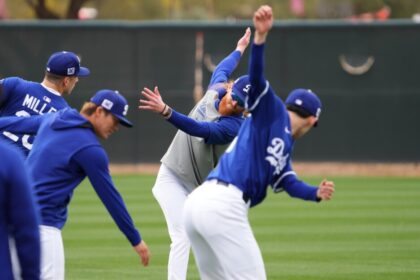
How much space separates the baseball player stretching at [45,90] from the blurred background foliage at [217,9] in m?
27.3

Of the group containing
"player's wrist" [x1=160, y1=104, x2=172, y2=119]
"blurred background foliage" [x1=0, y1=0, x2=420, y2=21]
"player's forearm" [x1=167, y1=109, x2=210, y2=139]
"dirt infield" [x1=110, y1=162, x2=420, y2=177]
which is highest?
"player's wrist" [x1=160, y1=104, x2=172, y2=119]

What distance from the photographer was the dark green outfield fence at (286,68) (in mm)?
23969

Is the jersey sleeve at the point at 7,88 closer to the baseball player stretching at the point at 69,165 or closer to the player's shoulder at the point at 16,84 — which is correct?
the player's shoulder at the point at 16,84

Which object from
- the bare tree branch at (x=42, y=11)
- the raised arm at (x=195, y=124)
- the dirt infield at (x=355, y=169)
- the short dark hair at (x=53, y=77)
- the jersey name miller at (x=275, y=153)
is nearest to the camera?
the jersey name miller at (x=275, y=153)

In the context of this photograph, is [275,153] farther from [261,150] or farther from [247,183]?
[247,183]

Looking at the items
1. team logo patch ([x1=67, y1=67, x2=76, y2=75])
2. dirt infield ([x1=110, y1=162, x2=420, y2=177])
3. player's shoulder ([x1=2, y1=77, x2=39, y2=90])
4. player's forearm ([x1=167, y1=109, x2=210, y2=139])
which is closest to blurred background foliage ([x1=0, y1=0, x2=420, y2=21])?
dirt infield ([x1=110, y1=162, x2=420, y2=177])

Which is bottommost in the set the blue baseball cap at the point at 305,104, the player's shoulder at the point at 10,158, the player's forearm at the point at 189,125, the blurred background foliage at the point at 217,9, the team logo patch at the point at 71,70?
the blurred background foliage at the point at 217,9

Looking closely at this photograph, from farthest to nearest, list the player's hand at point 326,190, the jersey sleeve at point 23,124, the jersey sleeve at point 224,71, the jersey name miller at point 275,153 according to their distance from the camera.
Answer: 1. the jersey sleeve at point 224,71
2. the jersey sleeve at point 23,124
3. the player's hand at point 326,190
4. the jersey name miller at point 275,153

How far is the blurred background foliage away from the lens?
139 ft

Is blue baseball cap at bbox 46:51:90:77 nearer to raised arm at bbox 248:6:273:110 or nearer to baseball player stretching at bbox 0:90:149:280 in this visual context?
baseball player stretching at bbox 0:90:149:280

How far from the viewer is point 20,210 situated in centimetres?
490

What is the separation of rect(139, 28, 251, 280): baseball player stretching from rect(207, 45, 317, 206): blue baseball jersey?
5.12ft

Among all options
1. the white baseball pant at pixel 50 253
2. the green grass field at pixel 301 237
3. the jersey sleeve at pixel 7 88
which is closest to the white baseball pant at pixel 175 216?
the jersey sleeve at pixel 7 88

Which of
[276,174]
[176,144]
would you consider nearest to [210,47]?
[176,144]
